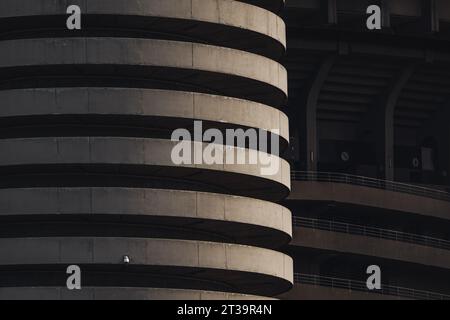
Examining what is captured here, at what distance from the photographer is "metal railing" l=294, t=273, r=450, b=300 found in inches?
5989

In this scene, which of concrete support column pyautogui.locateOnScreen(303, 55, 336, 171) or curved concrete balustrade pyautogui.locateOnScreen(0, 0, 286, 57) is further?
concrete support column pyautogui.locateOnScreen(303, 55, 336, 171)

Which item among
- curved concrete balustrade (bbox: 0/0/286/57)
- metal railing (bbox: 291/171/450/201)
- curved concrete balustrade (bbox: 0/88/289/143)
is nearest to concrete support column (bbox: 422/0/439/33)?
metal railing (bbox: 291/171/450/201)

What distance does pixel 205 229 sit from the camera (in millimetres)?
128875

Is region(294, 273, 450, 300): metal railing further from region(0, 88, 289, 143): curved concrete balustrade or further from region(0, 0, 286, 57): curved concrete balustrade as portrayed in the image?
region(0, 88, 289, 143): curved concrete balustrade

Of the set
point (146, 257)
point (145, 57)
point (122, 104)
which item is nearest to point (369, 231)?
point (145, 57)

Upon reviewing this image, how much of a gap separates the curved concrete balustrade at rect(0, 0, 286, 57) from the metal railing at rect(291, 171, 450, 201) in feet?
76.5

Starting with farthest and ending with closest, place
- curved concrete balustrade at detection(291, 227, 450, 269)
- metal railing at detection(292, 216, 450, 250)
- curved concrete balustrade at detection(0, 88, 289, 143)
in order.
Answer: metal railing at detection(292, 216, 450, 250) < curved concrete balustrade at detection(291, 227, 450, 269) < curved concrete balustrade at detection(0, 88, 289, 143)

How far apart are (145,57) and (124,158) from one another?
6321mm

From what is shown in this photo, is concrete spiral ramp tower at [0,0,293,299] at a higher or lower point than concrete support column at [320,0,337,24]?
lower

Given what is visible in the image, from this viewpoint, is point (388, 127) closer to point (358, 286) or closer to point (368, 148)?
point (368, 148)

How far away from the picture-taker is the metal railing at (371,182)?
157m

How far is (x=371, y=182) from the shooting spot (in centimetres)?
16025

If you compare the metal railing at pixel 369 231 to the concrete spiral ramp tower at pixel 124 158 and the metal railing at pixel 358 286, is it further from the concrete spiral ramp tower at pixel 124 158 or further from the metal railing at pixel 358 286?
the concrete spiral ramp tower at pixel 124 158

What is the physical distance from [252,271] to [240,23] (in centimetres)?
1516
